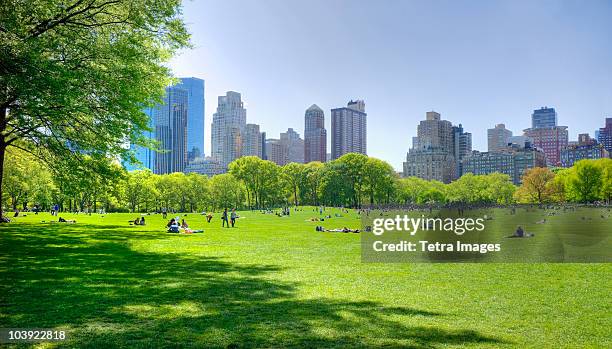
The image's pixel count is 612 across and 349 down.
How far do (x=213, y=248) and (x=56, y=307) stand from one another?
1380 centimetres

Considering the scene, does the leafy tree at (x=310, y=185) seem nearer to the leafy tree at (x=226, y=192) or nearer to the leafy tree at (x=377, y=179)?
the leafy tree at (x=377, y=179)

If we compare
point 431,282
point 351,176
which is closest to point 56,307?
point 431,282

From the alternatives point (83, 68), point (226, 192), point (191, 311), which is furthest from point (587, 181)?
point (191, 311)

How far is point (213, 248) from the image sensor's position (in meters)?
24.1

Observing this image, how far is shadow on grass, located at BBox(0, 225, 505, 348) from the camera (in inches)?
327

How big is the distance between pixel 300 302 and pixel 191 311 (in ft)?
8.51

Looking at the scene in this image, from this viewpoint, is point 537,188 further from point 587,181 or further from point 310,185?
point 310,185

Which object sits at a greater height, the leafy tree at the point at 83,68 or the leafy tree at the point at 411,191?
the leafy tree at the point at 83,68

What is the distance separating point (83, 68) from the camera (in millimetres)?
20609

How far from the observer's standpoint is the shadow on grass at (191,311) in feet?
27.2

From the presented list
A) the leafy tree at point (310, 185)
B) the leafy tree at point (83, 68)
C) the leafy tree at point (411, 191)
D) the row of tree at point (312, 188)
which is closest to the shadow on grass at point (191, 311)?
the leafy tree at point (83, 68)

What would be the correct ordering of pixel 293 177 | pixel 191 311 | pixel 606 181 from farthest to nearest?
pixel 293 177
pixel 606 181
pixel 191 311

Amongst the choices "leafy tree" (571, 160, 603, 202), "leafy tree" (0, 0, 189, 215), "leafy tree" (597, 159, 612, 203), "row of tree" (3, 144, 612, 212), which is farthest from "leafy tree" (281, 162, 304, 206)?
"leafy tree" (0, 0, 189, 215)

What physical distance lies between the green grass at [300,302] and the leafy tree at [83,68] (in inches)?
269
